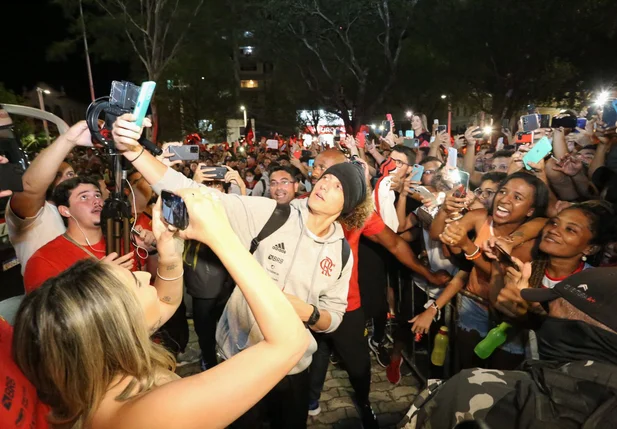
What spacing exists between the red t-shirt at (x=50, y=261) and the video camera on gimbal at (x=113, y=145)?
0.28 m

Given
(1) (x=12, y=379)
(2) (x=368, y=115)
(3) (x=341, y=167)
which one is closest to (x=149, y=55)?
(2) (x=368, y=115)

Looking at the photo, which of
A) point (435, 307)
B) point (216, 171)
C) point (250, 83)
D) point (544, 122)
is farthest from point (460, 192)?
point (250, 83)

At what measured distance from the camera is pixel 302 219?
107 inches

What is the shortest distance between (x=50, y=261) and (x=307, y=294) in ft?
5.79

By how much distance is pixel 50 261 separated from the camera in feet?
8.49

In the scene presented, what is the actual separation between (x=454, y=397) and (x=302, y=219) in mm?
1464

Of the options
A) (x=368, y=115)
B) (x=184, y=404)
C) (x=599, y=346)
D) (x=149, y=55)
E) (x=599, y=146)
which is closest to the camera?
(x=184, y=404)

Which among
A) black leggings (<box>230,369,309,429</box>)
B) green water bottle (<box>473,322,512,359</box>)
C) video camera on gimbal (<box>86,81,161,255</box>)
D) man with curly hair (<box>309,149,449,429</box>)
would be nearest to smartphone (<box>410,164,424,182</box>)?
man with curly hair (<box>309,149,449,429</box>)

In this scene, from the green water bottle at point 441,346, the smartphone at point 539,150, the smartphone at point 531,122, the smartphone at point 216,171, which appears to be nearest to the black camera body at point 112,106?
the smartphone at point 216,171

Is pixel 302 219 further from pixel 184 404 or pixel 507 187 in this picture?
pixel 507 187

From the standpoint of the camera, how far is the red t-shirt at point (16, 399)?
1.32 metres

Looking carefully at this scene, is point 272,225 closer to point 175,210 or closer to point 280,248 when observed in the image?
point 280,248

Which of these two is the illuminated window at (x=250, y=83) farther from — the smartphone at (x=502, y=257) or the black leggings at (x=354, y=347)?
the smartphone at (x=502, y=257)

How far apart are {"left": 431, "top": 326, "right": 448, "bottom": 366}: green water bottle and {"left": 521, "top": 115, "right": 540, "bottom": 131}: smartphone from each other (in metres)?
3.18
